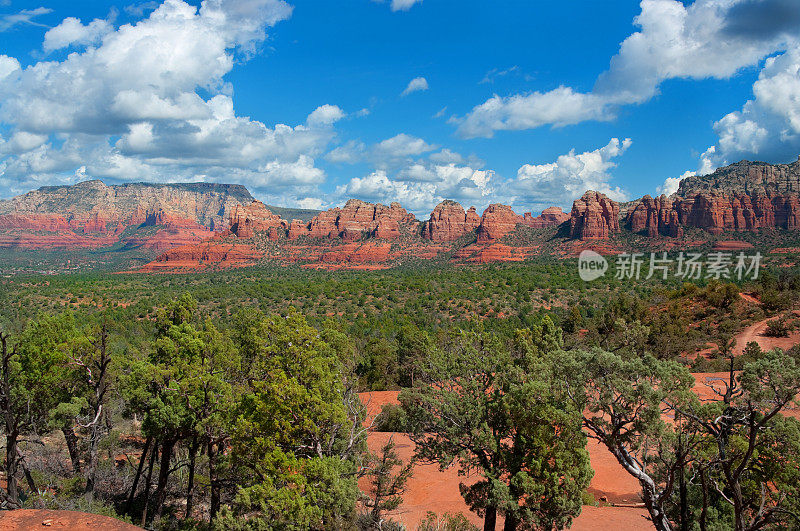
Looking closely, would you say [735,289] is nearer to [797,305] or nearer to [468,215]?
[797,305]

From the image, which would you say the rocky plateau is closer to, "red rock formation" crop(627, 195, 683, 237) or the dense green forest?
"red rock formation" crop(627, 195, 683, 237)

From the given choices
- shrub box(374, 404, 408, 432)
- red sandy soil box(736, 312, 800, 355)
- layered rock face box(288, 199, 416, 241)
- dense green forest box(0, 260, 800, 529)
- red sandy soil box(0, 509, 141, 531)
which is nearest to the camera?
red sandy soil box(0, 509, 141, 531)

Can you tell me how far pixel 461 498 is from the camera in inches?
792

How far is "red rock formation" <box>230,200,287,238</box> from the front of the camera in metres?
159

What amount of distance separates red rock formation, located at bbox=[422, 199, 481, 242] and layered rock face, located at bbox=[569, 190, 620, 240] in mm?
39640

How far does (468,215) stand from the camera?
172m

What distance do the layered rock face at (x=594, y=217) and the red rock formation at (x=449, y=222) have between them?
39640mm

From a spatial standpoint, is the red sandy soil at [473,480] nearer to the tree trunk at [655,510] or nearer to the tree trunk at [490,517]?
the tree trunk at [490,517]

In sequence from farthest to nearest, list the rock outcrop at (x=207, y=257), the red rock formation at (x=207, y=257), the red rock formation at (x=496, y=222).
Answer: the red rock formation at (x=496, y=222), the red rock formation at (x=207, y=257), the rock outcrop at (x=207, y=257)

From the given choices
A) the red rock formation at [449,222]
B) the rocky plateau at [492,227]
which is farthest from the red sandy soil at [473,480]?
the red rock formation at [449,222]

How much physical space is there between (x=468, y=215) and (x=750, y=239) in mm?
87767

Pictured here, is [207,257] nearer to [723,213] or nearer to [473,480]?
[473,480]

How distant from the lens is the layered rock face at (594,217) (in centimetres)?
13112

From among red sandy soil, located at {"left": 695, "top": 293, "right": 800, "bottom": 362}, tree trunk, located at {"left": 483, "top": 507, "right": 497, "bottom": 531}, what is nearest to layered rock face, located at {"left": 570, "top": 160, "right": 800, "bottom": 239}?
red sandy soil, located at {"left": 695, "top": 293, "right": 800, "bottom": 362}
